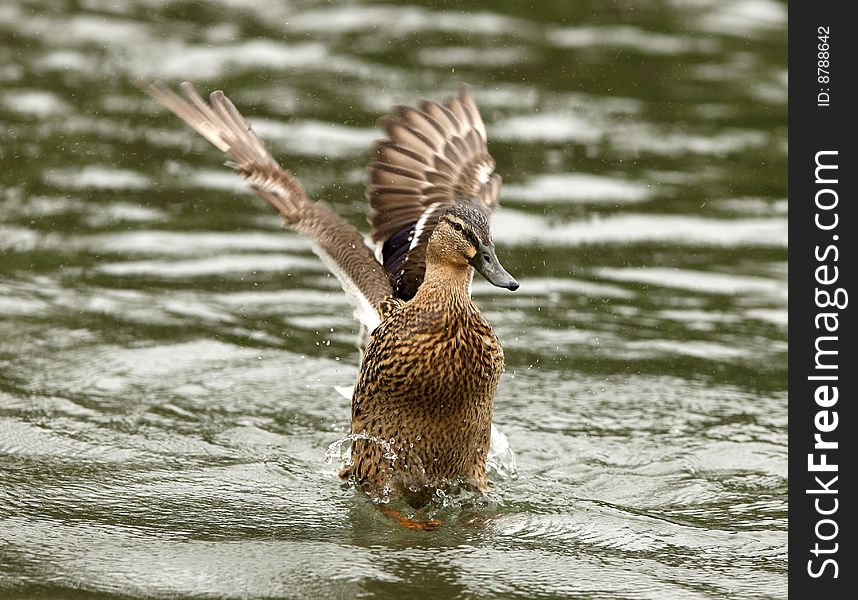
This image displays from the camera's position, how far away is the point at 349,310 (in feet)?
32.0

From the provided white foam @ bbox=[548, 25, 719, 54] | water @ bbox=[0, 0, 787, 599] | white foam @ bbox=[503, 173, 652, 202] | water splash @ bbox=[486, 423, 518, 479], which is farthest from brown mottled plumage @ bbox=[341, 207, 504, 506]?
white foam @ bbox=[548, 25, 719, 54]

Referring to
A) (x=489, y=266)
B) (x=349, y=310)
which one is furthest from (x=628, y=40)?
(x=489, y=266)

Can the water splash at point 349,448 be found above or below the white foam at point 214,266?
below

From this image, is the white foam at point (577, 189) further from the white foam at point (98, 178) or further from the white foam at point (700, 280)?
the white foam at point (98, 178)

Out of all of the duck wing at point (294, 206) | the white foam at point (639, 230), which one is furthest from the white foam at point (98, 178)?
the duck wing at point (294, 206)

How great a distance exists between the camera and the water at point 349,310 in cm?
630

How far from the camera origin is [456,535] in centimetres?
651

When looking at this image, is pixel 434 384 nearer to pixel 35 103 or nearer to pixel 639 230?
pixel 639 230

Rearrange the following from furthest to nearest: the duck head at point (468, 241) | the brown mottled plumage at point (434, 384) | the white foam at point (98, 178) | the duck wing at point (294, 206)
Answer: the white foam at point (98, 178)
the duck wing at point (294, 206)
the brown mottled plumage at point (434, 384)
the duck head at point (468, 241)

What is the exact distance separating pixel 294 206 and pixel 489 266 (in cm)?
190

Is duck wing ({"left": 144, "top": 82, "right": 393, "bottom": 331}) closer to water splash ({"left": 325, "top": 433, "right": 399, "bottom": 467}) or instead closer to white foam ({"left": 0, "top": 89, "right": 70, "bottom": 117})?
water splash ({"left": 325, "top": 433, "right": 399, "bottom": 467})

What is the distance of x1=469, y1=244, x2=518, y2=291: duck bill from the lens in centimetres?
636

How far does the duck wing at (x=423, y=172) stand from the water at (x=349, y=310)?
1.15 m
